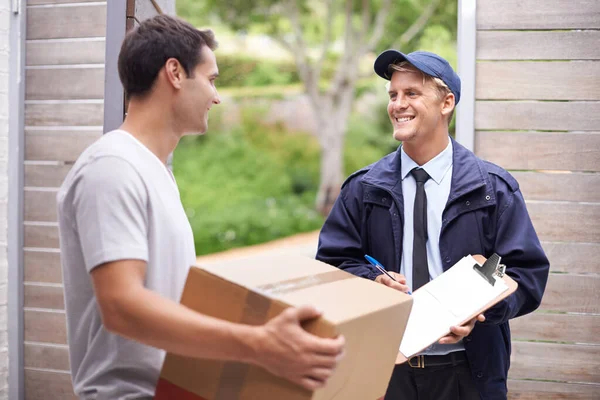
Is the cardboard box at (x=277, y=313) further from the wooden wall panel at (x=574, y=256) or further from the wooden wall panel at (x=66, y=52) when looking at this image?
the wooden wall panel at (x=66, y=52)

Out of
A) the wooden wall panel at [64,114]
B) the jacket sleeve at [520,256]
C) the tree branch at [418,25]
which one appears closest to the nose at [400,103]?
the jacket sleeve at [520,256]

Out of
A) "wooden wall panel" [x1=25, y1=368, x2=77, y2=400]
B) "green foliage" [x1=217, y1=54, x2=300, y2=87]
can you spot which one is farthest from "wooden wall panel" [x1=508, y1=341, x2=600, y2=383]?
"green foliage" [x1=217, y1=54, x2=300, y2=87]

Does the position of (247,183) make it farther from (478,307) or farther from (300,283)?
(300,283)

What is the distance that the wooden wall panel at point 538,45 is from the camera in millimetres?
2398

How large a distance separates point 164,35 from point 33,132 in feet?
6.40

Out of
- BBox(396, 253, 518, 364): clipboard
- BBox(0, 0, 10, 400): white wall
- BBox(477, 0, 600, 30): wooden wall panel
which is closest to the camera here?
BBox(396, 253, 518, 364): clipboard

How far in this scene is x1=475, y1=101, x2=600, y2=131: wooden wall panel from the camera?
2.41 metres

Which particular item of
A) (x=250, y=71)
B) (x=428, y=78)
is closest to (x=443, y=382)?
(x=428, y=78)

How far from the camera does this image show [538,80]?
96.0 inches

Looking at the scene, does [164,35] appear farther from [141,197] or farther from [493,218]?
[493,218]

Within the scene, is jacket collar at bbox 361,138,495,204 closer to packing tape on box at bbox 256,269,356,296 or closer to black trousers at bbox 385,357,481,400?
black trousers at bbox 385,357,481,400

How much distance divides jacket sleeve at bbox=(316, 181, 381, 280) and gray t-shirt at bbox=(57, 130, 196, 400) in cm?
77

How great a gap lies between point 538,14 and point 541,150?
56 cm

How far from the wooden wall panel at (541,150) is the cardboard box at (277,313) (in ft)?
5.05
